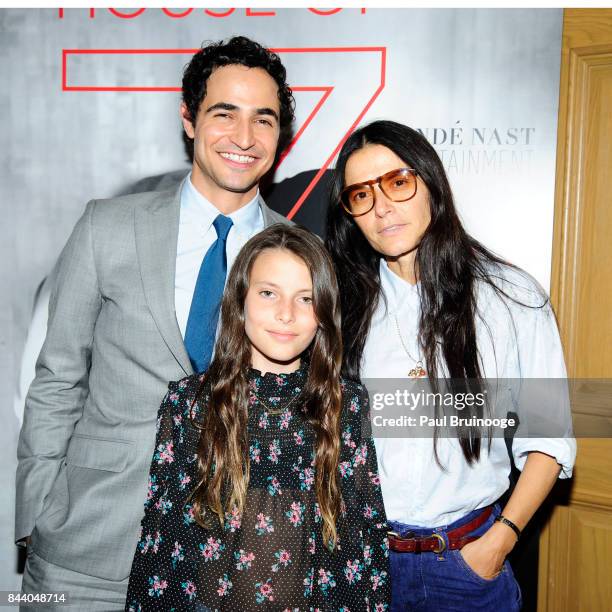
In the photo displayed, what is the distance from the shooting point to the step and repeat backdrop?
7.58 ft

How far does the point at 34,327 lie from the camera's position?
253cm

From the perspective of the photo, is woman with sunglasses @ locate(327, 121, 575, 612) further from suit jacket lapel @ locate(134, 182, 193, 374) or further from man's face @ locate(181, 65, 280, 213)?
suit jacket lapel @ locate(134, 182, 193, 374)

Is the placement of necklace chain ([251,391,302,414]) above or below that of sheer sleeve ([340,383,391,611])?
above

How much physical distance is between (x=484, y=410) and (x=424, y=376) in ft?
0.60

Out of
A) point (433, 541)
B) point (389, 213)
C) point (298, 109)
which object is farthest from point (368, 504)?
point (298, 109)

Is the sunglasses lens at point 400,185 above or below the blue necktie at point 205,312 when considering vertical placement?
above

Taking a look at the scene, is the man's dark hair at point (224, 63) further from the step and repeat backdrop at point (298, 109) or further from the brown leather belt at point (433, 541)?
the brown leather belt at point (433, 541)

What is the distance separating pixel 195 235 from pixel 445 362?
0.86 meters

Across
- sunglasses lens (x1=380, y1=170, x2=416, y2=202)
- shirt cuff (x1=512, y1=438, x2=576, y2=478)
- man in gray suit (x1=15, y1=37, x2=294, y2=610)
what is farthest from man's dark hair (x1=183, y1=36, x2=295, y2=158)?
shirt cuff (x1=512, y1=438, x2=576, y2=478)

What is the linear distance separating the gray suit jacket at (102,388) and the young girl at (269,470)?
160 mm

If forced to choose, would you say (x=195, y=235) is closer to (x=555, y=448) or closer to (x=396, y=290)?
(x=396, y=290)

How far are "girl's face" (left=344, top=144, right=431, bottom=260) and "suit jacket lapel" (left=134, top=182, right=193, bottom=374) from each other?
22.4 inches

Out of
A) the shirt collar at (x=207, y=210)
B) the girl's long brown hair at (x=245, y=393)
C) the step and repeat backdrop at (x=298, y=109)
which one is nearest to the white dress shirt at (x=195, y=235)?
the shirt collar at (x=207, y=210)

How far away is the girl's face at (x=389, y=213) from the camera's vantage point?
5.39ft
